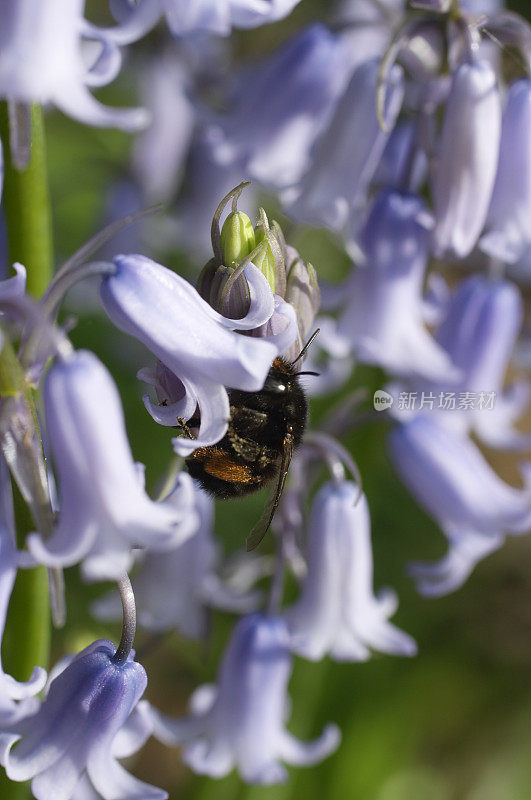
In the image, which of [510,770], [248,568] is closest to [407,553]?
[510,770]

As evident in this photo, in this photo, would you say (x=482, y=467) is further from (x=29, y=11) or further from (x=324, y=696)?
(x=29, y=11)

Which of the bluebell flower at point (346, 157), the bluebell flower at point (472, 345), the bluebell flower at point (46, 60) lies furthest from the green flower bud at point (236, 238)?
the bluebell flower at point (472, 345)

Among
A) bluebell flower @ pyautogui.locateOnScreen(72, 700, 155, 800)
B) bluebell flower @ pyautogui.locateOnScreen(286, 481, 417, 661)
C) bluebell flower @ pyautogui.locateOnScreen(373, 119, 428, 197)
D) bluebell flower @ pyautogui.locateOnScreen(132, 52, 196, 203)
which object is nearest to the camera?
bluebell flower @ pyautogui.locateOnScreen(72, 700, 155, 800)

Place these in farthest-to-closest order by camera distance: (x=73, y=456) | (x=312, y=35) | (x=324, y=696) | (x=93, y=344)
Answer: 1. (x=93, y=344)
2. (x=324, y=696)
3. (x=312, y=35)
4. (x=73, y=456)

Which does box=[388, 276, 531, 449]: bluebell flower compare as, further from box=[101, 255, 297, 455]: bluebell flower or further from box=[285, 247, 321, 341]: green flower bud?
box=[101, 255, 297, 455]: bluebell flower

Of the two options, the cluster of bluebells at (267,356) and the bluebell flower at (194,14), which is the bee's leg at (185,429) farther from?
the bluebell flower at (194,14)

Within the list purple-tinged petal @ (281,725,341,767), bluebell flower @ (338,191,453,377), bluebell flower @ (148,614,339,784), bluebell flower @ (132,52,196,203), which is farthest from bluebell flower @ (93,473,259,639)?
bluebell flower @ (132,52,196,203)

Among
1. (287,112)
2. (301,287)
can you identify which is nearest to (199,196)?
(287,112)

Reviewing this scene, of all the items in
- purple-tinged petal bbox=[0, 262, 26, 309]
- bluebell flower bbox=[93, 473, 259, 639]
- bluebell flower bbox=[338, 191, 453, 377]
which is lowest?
bluebell flower bbox=[93, 473, 259, 639]
